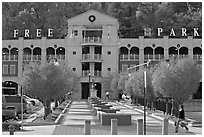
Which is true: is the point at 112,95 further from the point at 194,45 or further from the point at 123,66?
the point at 194,45

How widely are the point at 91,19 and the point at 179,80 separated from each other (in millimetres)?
41402

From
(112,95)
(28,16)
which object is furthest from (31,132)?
(28,16)

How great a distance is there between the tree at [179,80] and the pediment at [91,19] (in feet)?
131

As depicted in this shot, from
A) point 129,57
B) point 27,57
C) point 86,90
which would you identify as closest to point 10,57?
point 27,57

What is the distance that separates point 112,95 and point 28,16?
87.5 ft

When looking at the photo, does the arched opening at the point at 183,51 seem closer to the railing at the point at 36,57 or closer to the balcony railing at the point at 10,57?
the railing at the point at 36,57

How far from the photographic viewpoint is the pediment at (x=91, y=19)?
69312mm

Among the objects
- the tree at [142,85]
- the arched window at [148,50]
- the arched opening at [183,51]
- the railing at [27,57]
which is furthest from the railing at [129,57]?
the tree at [142,85]

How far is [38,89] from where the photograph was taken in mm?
27156

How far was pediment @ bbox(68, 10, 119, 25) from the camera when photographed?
6931 cm

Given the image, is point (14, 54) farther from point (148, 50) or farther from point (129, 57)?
point (148, 50)

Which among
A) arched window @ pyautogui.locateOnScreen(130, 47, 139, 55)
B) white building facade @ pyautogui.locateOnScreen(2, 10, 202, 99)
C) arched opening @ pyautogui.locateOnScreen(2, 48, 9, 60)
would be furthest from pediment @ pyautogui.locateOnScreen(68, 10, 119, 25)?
arched opening @ pyautogui.locateOnScreen(2, 48, 9, 60)

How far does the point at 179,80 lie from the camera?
29453 millimetres

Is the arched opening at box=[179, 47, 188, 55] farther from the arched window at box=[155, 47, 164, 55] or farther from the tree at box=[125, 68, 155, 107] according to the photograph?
the tree at box=[125, 68, 155, 107]
